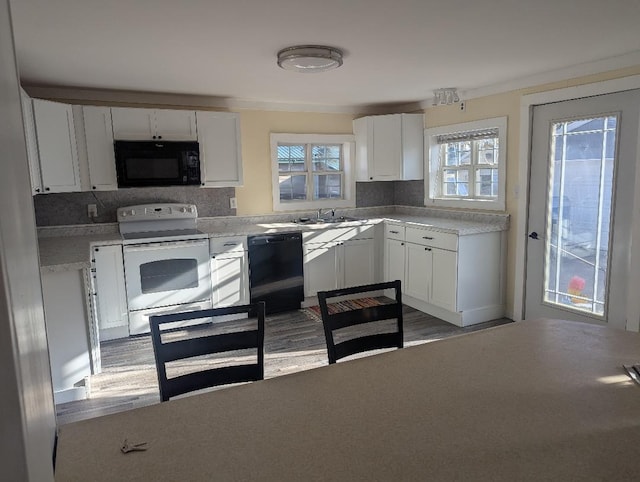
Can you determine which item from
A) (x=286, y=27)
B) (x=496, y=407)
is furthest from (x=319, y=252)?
(x=496, y=407)

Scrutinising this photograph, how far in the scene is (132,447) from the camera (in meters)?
1.02

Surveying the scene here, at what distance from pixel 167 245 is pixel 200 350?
8.90 ft

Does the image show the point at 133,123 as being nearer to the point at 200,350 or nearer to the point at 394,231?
the point at 394,231

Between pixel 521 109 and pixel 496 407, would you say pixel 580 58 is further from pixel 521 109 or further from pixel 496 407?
pixel 496 407

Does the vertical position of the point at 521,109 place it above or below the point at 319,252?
above

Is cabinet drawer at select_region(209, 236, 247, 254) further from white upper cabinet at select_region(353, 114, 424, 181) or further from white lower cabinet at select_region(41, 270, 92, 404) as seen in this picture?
white upper cabinet at select_region(353, 114, 424, 181)

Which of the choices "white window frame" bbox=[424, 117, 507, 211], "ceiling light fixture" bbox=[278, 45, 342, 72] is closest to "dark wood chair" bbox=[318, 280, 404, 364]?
"ceiling light fixture" bbox=[278, 45, 342, 72]

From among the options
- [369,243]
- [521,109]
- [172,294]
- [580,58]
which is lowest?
[172,294]

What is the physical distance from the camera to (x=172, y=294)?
160 inches

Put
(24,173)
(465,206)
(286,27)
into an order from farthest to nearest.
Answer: (465,206) < (286,27) < (24,173)

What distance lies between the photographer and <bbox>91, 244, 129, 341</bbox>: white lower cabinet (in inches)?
149

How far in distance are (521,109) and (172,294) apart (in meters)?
3.61

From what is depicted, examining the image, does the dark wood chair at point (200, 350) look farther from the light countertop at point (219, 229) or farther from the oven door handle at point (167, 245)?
→ the oven door handle at point (167, 245)

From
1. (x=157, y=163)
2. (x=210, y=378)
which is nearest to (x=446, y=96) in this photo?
(x=157, y=163)
